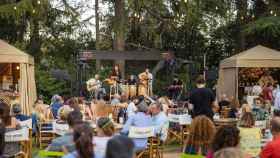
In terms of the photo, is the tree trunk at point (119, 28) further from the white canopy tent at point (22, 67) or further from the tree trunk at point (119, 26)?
the white canopy tent at point (22, 67)

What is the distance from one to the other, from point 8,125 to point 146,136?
2059 mm

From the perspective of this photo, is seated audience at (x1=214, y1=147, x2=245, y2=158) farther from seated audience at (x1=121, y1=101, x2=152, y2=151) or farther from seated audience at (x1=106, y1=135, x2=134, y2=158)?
seated audience at (x1=121, y1=101, x2=152, y2=151)

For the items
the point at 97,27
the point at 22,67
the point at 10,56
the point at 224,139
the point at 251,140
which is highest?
the point at 97,27

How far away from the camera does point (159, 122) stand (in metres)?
10.4

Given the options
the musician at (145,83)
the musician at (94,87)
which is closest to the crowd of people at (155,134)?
the musician at (94,87)

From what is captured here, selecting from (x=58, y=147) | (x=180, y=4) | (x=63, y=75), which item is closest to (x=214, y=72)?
(x=180, y=4)

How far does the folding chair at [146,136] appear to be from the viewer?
9.15 metres

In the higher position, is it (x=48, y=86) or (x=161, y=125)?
(x=161, y=125)

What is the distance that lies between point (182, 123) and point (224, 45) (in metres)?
17.6

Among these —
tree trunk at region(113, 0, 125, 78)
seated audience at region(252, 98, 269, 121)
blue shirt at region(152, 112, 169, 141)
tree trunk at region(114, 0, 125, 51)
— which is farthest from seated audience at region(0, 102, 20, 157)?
tree trunk at region(114, 0, 125, 51)

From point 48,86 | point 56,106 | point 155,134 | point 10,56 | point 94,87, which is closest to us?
point 155,134

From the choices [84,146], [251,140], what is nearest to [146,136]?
[251,140]

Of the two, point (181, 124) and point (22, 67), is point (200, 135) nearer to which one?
point (181, 124)

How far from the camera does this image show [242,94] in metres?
24.8
